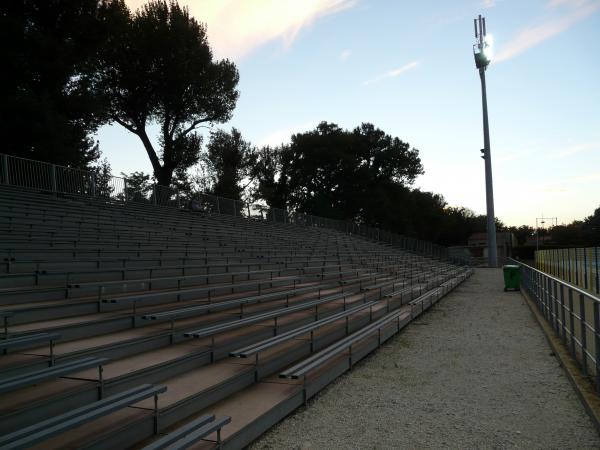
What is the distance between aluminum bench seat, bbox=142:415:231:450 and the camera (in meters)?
3.00

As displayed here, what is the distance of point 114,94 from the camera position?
1182 inches

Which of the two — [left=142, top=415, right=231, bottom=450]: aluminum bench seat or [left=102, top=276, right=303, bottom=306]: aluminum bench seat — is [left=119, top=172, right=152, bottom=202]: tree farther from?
[left=142, top=415, right=231, bottom=450]: aluminum bench seat

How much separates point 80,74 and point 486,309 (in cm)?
2171

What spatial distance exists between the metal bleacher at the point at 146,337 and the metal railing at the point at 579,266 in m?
6.64

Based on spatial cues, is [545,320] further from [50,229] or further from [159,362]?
[50,229]

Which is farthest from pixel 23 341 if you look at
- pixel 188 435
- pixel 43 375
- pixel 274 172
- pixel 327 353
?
pixel 274 172

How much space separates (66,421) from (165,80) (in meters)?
29.7

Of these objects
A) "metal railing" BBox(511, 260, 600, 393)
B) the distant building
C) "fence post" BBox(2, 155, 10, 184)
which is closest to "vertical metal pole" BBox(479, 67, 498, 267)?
the distant building

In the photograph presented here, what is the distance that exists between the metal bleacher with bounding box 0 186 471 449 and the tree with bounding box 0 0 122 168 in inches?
361

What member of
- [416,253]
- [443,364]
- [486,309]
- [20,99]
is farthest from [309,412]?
[416,253]

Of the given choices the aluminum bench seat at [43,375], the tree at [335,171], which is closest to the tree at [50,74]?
the aluminum bench seat at [43,375]

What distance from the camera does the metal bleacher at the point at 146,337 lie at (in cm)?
329

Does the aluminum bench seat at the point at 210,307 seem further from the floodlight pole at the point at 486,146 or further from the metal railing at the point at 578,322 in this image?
the floodlight pole at the point at 486,146

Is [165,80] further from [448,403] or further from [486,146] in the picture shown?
[448,403]
